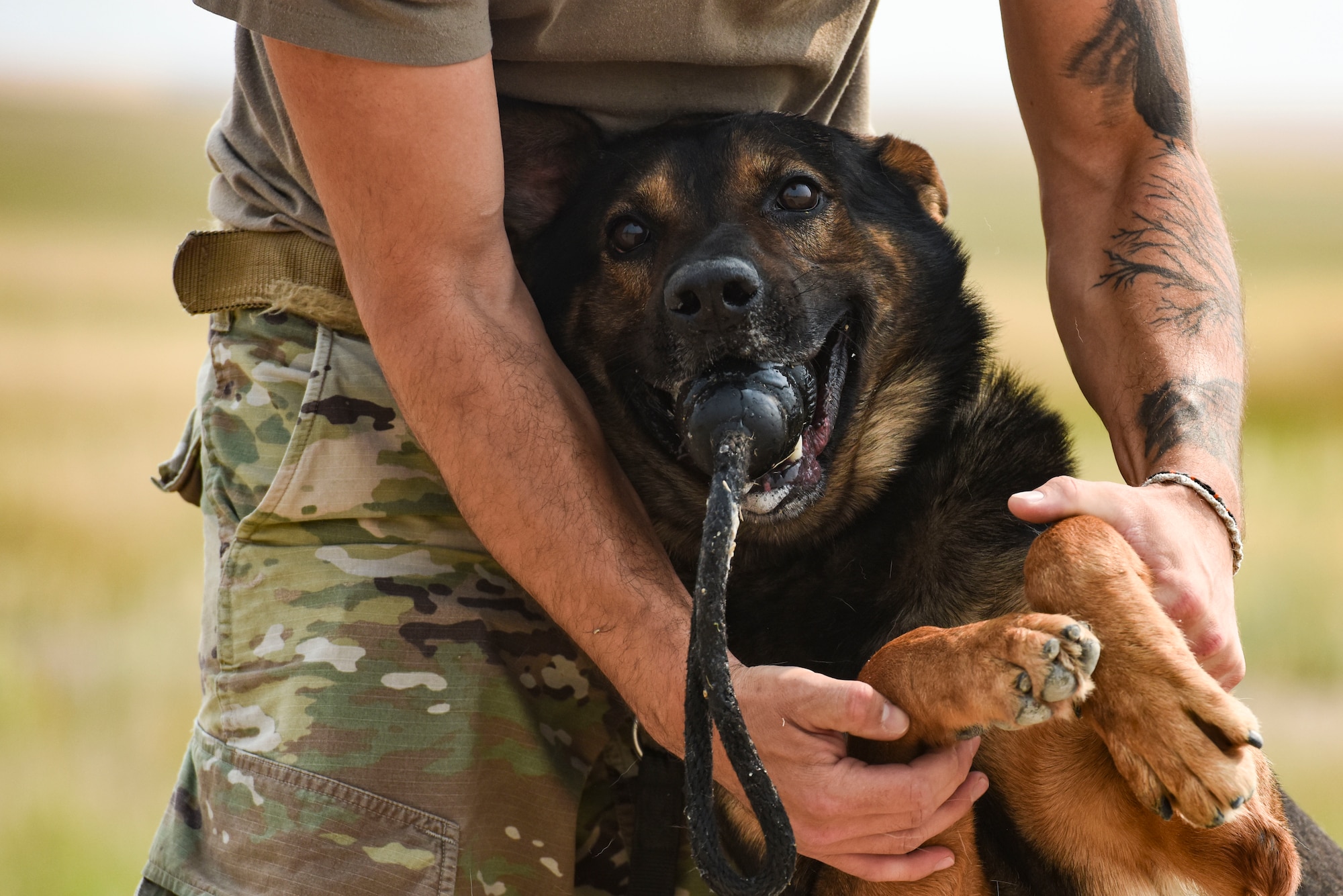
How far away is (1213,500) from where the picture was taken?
196cm

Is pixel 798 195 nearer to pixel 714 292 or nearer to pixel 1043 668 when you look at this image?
pixel 714 292

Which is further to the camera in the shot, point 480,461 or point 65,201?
point 65,201

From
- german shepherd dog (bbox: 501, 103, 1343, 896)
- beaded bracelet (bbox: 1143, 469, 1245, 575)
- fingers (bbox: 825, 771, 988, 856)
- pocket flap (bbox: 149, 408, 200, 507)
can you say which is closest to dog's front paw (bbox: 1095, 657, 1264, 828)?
german shepherd dog (bbox: 501, 103, 1343, 896)

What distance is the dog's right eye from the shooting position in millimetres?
2594

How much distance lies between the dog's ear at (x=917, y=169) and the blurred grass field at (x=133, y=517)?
0.56 ft

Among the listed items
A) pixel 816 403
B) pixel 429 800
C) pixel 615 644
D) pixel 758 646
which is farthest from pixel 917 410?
pixel 429 800

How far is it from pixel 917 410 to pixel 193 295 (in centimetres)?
168

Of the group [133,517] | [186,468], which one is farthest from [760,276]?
[133,517]

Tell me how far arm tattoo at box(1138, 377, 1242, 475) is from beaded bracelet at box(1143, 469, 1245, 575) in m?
0.17

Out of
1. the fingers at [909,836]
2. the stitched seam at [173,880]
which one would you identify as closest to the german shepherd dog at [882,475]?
the fingers at [909,836]

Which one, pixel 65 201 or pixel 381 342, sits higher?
pixel 381 342

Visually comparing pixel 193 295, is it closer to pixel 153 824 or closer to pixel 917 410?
pixel 917 410

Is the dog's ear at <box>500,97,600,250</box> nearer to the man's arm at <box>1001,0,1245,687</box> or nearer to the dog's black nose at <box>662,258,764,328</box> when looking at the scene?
the dog's black nose at <box>662,258,764,328</box>

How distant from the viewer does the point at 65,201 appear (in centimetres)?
1612
